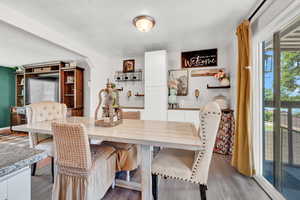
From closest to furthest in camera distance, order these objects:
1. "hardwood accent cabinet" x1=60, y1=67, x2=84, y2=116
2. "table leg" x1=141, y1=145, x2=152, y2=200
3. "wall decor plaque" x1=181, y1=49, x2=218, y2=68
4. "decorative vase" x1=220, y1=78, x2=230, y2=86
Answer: "table leg" x1=141, y1=145, x2=152, y2=200, "decorative vase" x1=220, y1=78, x2=230, y2=86, "wall decor plaque" x1=181, y1=49, x2=218, y2=68, "hardwood accent cabinet" x1=60, y1=67, x2=84, y2=116

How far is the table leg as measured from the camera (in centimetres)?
124

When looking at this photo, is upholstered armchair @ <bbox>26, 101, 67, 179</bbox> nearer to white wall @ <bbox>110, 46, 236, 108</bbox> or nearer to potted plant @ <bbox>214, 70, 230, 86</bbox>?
white wall @ <bbox>110, 46, 236, 108</bbox>

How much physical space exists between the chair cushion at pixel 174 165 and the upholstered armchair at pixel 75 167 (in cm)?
56

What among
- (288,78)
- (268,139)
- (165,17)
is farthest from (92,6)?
(268,139)

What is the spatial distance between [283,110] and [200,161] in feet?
3.76

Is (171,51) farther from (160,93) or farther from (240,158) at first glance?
(240,158)

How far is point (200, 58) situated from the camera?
11.0 ft

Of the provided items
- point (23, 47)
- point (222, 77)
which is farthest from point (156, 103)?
point (23, 47)

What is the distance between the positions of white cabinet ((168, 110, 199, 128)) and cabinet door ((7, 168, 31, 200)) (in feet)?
9.29

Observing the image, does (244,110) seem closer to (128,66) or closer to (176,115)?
(176,115)

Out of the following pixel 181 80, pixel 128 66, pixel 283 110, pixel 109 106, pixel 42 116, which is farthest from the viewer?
pixel 128 66

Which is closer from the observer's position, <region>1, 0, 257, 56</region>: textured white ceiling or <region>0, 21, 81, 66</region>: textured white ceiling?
<region>1, 0, 257, 56</region>: textured white ceiling

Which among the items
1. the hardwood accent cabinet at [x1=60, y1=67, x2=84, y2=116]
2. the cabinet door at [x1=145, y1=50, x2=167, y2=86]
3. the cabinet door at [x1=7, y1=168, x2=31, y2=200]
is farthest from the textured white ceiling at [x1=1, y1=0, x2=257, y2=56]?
the cabinet door at [x1=7, y1=168, x2=31, y2=200]

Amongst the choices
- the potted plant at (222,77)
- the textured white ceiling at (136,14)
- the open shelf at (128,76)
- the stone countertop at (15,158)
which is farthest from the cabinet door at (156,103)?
the stone countertop at (15,158)
